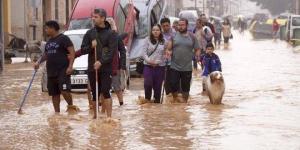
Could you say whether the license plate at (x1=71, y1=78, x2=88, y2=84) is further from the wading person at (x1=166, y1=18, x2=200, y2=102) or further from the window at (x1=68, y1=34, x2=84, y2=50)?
the wading person at (x1=166, y1=18, x2=200, y2=102)

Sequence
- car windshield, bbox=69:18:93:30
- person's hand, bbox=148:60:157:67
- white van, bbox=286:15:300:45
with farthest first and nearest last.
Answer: white van, bbox=286:15:300:45 → car windshield, bbox=69:18:93:30 → person's hand, bbox=148:60:157:67

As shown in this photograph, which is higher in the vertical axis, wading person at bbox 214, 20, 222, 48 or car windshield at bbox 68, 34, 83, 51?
car windshield at bbox 68, 34, 83, 51

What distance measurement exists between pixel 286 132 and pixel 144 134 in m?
1.91

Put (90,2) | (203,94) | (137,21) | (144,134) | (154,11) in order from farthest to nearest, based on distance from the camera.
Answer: (154,11)
(137,21)
(90,2)
(203,94)
(144,134)

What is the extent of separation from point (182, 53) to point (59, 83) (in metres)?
2.49

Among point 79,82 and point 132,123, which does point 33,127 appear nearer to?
point 132,123

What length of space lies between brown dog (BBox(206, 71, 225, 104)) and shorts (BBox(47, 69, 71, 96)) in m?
2.77

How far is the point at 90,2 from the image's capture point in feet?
68.6

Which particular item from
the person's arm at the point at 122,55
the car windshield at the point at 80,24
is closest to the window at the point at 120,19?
the car windshield at the point at 80,24

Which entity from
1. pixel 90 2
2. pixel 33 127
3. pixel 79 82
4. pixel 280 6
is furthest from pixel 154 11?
pixel 280 6

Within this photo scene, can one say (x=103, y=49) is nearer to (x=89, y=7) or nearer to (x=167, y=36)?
(x=167, y=36)

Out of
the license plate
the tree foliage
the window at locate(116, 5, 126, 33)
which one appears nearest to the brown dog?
the license plate

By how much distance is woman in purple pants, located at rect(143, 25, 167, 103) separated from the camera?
A: 12.7 metres

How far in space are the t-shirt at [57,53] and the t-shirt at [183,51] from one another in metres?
2.27
